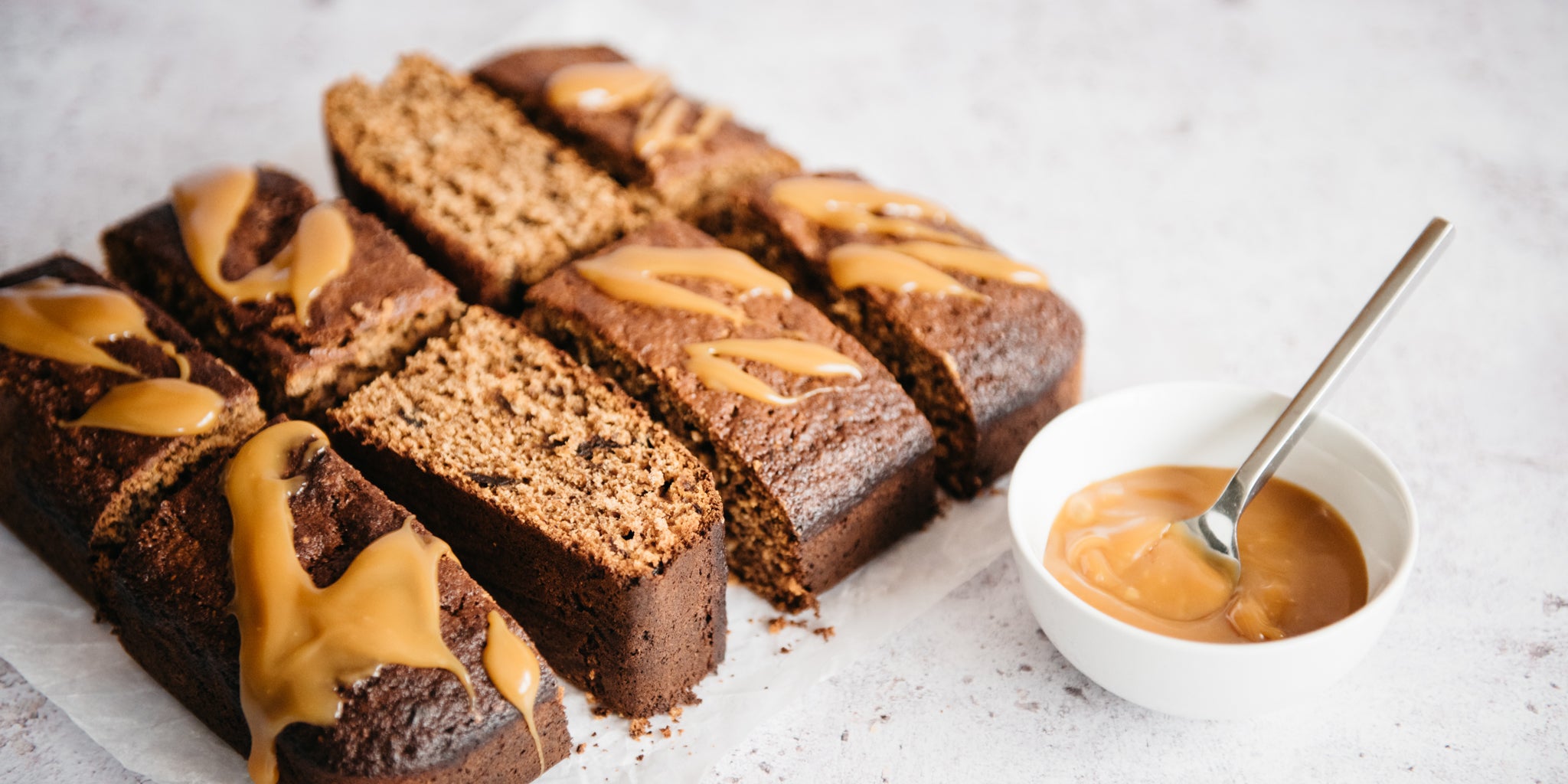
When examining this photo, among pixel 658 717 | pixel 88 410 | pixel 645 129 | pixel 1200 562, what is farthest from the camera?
pixel 645 129

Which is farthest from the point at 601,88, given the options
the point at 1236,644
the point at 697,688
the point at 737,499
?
the point at 1236,644

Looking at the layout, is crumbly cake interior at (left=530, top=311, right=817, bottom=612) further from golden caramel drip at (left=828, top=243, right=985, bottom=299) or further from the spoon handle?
the spoon handle

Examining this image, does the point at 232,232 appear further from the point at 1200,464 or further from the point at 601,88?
the point at 1200,464

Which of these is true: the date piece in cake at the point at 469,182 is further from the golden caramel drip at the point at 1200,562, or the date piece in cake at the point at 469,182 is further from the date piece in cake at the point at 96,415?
the golden caramel drip at the point at 1200,562

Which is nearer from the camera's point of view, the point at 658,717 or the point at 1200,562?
the point at 1200,562

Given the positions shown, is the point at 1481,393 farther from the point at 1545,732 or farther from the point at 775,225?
the point at 775,225

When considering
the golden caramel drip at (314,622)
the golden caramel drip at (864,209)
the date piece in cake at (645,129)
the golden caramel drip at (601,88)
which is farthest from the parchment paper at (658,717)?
the golden caramel drip at (601,88)

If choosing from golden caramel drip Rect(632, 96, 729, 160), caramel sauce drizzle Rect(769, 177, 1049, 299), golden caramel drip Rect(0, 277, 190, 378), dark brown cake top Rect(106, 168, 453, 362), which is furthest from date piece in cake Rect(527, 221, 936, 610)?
golden caramel drip Rect(0, 277, 190, 378)
